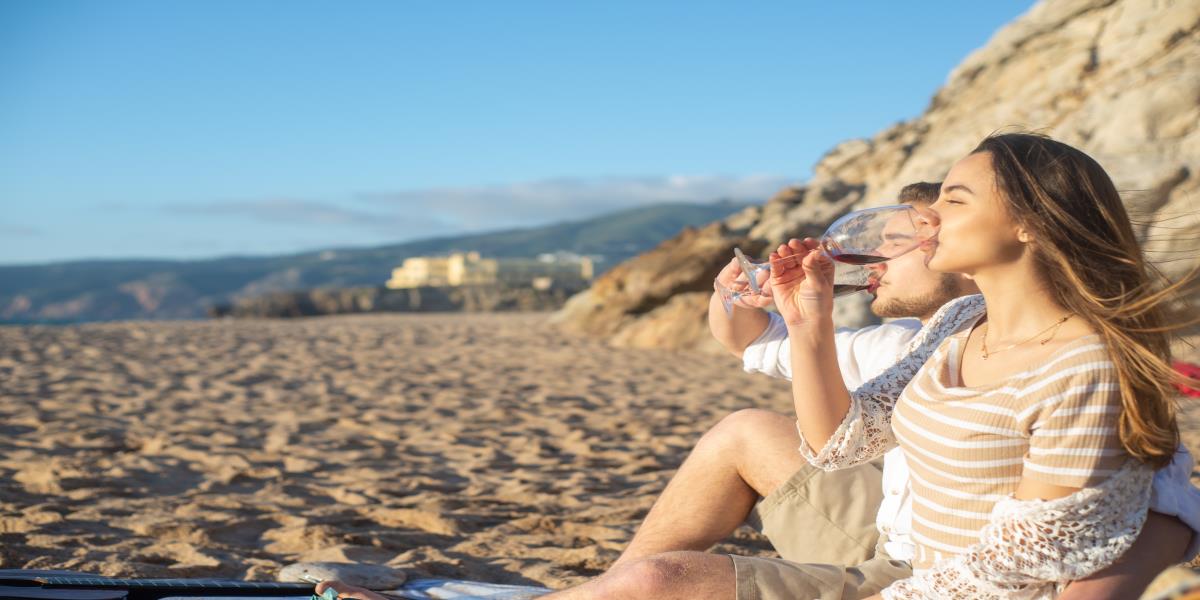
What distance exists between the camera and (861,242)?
2074mm

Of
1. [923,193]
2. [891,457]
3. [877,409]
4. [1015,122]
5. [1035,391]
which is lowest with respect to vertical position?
[891,457]

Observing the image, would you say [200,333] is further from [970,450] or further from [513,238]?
[513,238]

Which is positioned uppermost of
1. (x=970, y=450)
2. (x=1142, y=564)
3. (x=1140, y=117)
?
(x=1140, y=117)

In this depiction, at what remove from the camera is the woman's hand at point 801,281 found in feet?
6.33

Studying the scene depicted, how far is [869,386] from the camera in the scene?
2.06 m

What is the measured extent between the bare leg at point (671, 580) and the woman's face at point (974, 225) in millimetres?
750

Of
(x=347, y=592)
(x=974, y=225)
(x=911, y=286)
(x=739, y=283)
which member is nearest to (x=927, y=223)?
(x=974, y=225)

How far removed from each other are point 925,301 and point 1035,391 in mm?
970

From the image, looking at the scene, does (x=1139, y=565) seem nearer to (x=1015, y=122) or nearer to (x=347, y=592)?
(x=347, y=592)

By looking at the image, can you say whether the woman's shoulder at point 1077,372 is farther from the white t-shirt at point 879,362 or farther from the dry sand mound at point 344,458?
the dry sand mound at point 344,458

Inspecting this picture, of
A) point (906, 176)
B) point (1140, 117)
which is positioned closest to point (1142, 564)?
point (1140, 117)

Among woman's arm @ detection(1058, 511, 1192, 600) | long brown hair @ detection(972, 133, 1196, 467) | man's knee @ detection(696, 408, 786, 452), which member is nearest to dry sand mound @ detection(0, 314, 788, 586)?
man's knee @ detection(696, 408, 786, 452)

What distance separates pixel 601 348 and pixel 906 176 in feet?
14.4

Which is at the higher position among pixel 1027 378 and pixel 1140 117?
pixel 1140 117
